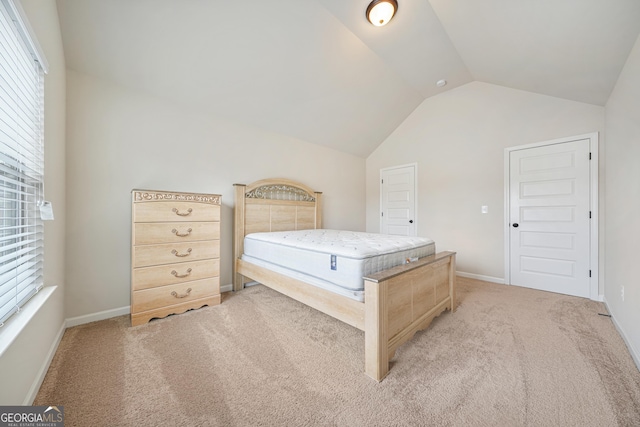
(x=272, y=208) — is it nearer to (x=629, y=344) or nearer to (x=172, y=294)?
(x=172, y=294)

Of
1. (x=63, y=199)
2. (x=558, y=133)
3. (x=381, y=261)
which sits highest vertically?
(x=558, y=133)

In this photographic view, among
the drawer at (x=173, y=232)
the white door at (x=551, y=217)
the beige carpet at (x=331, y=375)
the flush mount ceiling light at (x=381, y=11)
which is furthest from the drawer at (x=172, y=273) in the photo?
the white door at (x=551, y=217)

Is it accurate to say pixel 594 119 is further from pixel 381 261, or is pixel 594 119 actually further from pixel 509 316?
pixel 381 261

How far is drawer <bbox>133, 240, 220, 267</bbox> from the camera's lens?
6.74ft

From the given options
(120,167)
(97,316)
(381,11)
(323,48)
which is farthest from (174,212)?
(381,11)

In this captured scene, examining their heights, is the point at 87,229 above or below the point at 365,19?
below

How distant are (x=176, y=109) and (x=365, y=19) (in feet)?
7.15

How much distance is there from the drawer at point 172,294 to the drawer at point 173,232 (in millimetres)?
428

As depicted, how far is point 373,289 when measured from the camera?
4.60 feet

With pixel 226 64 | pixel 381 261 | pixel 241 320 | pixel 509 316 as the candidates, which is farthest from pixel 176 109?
pixel 509 316

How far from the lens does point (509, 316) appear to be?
228 cm

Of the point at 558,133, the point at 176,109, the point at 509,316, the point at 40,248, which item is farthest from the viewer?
the point at 558,133

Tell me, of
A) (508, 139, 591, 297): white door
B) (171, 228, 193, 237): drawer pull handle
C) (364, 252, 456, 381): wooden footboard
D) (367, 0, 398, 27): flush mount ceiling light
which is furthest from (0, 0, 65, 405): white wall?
(508, 139, 591, 297): white door

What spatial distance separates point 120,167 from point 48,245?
3.11ft
